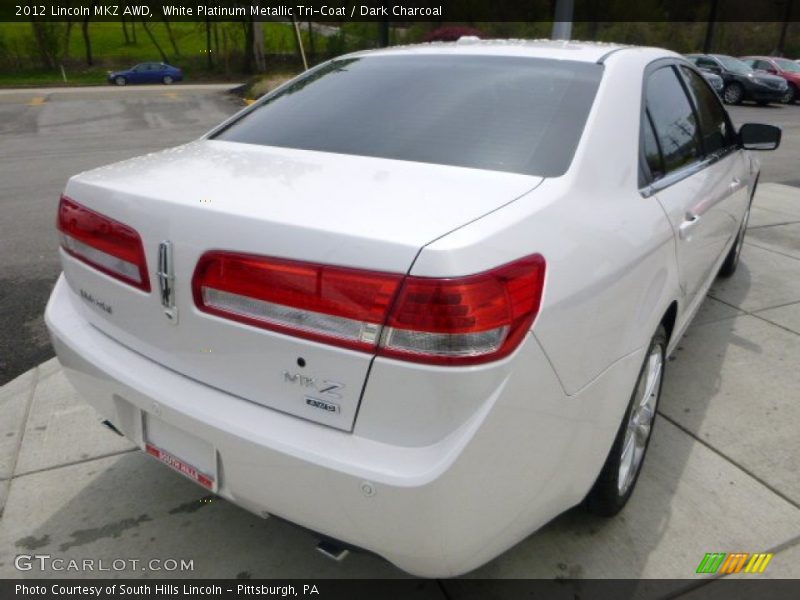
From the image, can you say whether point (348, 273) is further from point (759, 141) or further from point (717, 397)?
point (759, 141)

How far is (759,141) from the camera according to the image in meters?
3.60

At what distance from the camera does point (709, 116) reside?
3314 mm

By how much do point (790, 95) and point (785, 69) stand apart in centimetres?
138

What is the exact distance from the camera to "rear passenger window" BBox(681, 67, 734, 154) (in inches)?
124

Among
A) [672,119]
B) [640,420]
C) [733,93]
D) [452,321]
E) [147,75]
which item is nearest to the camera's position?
[452,321]

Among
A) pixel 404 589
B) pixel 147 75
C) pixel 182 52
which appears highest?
pixel 404 589

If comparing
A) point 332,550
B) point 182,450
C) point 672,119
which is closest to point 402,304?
point 332,550

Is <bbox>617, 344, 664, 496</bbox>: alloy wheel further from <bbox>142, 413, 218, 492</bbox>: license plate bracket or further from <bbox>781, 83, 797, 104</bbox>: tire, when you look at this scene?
<bbox>781, 83, 797, 104</bbox>: tire

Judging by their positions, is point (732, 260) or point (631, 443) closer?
point (631, 443)

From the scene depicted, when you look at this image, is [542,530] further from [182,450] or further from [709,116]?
[709,116]

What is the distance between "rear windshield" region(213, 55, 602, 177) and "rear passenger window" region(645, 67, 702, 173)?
0.39m

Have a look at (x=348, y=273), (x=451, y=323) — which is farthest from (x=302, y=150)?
(x=451, y=323)

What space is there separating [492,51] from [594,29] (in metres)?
41.8

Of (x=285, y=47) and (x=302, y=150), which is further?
(x=285, y=47)
